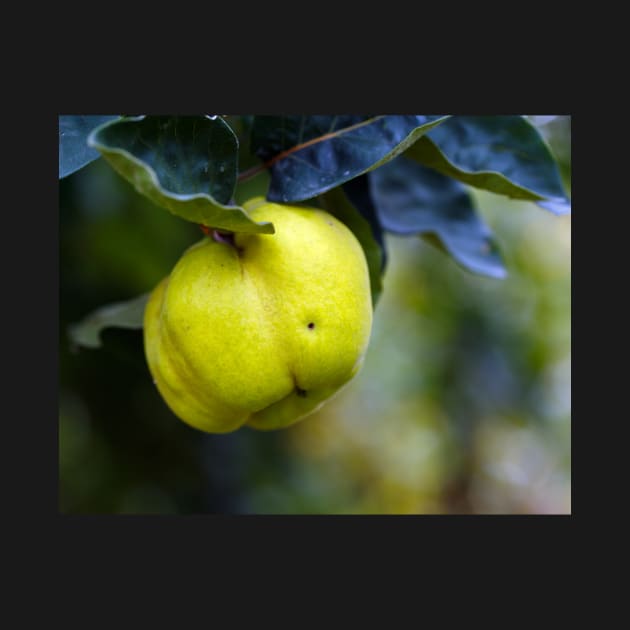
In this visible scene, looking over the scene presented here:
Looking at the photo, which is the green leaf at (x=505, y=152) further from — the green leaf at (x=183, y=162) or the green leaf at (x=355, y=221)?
the green leaf at (x=183, y=162)

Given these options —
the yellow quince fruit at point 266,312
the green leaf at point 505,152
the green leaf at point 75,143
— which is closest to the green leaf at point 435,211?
the green leaf at point 505,152

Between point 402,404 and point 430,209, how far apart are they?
6.56ft

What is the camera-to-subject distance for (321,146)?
45.3 inches

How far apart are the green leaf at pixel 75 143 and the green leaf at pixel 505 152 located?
0.46 meters

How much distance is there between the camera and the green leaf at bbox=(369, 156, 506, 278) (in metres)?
1.49

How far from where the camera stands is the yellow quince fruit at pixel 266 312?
1.00 metres

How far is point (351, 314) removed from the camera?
104cm

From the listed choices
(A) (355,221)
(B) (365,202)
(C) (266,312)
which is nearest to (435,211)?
(B) (365,202)

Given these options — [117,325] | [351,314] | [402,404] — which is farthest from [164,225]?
[402,404]

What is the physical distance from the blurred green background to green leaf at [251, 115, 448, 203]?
0.89m

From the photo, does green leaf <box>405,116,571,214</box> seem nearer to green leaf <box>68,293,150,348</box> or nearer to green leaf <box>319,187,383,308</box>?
green leaf <box>319,187,383,308</box>

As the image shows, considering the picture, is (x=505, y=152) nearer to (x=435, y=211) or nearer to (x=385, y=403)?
(x=435, y=211)

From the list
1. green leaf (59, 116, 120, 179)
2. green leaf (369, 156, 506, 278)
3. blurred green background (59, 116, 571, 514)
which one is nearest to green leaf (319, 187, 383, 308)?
green leaf (369, 156, 506, 278)

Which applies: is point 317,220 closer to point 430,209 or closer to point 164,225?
point 430,209
